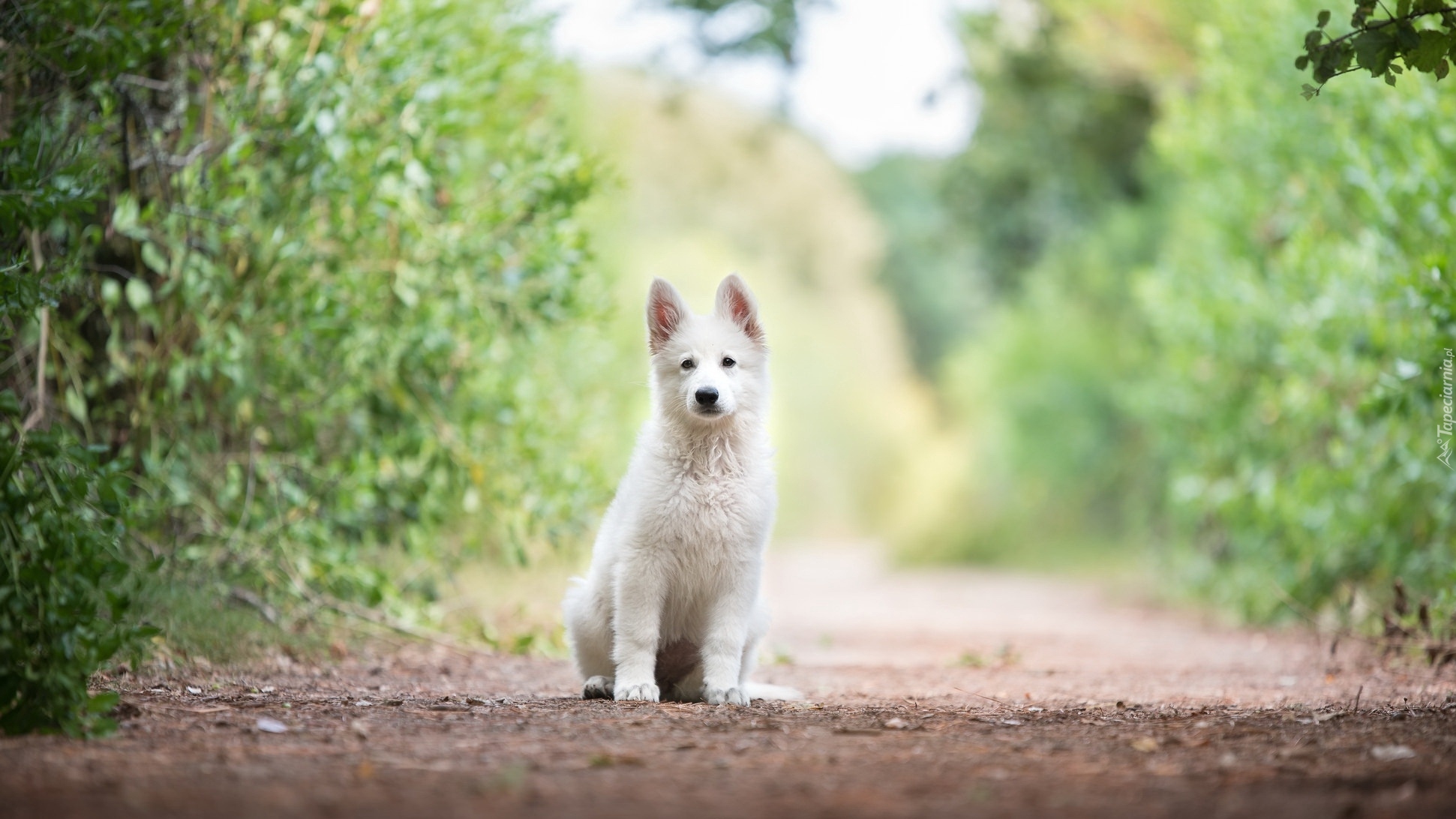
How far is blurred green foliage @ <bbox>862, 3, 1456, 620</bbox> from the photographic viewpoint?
26.5 feet

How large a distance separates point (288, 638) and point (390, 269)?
2294 mm

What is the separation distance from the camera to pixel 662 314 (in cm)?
559

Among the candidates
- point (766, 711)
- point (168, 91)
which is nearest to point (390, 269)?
point (168, 91)

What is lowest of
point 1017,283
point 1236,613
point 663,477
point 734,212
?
point 1236,613

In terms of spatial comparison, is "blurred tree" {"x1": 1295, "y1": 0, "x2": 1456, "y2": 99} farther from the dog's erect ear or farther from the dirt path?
the dog's erect ear

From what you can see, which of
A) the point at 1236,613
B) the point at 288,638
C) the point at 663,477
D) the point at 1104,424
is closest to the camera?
the point at 663,477

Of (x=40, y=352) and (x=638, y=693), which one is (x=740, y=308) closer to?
(x=638, y=693)

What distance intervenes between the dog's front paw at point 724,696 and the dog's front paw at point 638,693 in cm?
21

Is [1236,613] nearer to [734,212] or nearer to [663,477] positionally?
[663,477]

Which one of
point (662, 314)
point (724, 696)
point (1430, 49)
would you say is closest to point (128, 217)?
point (662, 314)

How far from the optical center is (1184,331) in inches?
487

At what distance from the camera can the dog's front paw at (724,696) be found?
514cm

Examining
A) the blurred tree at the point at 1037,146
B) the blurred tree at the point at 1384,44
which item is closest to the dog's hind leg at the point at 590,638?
the blurred tree at the point at 1384,44

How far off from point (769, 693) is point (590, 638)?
82cm
